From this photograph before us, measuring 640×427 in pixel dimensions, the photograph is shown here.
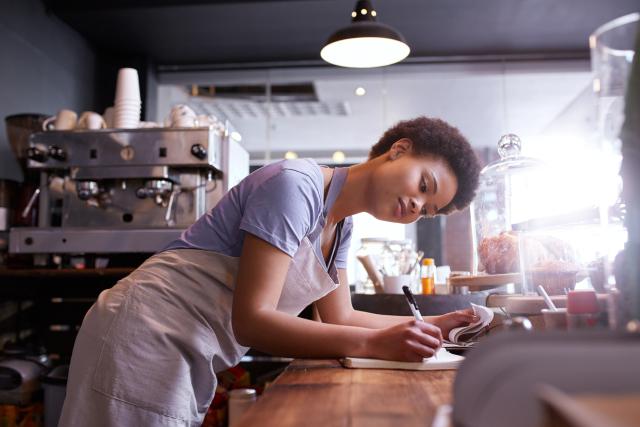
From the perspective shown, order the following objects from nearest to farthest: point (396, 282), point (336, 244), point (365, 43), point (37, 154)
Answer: point (336, 244), point (396, 282), point (365, 43), point (37, 154)

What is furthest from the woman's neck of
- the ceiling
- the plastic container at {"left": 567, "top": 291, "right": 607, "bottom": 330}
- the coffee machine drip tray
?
the ceiling

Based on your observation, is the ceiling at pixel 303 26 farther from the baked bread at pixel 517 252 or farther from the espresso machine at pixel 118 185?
the baked bread at pixel 517 252

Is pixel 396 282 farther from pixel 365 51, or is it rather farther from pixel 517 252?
pixel 365 51

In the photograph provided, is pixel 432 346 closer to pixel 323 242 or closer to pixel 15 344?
pixel 323 242

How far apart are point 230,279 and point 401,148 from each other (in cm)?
50

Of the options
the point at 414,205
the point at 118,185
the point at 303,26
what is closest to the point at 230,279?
the point at 414,205

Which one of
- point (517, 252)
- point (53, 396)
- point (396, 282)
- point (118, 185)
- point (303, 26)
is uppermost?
point (303, 26)

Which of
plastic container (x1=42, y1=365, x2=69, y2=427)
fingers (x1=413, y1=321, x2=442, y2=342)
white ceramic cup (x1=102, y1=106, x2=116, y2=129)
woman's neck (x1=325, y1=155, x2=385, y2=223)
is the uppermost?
white ceramic cup (x1=102, y1=106, x2=116, y2=129)

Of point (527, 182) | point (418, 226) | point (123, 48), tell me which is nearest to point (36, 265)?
point (123, 48)

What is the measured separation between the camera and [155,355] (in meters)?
1.27

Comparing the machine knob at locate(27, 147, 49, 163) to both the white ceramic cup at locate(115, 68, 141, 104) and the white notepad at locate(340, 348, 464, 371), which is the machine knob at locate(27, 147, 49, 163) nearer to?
the white ceramic cup at locate(115, 68, 141, 104)

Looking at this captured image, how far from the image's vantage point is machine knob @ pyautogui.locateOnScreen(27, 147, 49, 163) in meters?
2.96

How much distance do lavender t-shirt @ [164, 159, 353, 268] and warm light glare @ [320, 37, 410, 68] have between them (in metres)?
1.44

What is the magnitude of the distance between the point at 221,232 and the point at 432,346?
547mm
